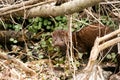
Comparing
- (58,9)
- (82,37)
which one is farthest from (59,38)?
(58,9)

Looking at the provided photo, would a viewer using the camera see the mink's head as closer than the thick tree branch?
No

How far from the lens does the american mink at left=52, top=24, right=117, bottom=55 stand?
14.0 feet

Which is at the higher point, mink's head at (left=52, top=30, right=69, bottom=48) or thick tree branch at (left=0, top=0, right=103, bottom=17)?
thick tree branch at (left=0, top=0, right=103, bottom=17)

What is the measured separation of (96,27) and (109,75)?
0.70 m

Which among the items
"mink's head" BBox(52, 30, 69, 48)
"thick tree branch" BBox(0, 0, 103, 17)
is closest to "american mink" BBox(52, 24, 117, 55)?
"mink's head" BBox(52, 30, 69, 48)

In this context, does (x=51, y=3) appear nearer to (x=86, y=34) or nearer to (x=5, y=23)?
(x=86, y=34)

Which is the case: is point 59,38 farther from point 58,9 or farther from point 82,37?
point 58,9

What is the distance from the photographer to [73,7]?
9.45 feet

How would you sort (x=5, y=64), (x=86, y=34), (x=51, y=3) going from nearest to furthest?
(x=51, y=3) → (x=5, y=64) → (x=86, y=34)

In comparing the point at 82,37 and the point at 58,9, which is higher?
the point at 58,9

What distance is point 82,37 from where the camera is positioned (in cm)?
437

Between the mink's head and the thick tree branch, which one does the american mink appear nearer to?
the mink's head

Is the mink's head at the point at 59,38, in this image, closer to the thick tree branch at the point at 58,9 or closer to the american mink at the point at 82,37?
the american mink at the point at 82,37

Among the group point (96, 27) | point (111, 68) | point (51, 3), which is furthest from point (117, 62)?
point (51, 3)
